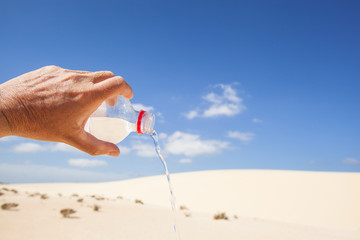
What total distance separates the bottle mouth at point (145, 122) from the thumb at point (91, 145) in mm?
425

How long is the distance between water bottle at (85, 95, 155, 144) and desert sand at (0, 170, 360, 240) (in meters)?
3.51

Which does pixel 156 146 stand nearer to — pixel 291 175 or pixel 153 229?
pixel 153 229

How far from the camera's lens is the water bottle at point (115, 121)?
10.1 feet

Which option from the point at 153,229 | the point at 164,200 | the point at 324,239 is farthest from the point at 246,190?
the point at 153,229

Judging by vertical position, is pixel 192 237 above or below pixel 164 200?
below

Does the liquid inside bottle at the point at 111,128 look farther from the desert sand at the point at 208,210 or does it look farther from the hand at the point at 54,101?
the desert sand at the point at 208,210

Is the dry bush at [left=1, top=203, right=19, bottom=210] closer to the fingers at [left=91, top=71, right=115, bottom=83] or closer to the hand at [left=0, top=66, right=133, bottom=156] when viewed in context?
the hand at [left=0, top=66, right=133, bottom=156]

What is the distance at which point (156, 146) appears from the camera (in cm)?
282

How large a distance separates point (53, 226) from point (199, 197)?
61.1 ft

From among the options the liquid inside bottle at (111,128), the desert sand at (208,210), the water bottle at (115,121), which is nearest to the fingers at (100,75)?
the water bottle at (115,121)

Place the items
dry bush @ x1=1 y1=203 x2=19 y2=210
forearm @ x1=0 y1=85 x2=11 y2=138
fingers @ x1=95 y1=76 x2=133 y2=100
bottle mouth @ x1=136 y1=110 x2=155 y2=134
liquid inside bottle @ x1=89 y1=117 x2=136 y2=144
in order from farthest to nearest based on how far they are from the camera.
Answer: dry bush @ x1=1 y1=203 x2=19 y2=210, liquid inside bottle @ x1=89 y1=117 x2=136 y2=144, bottle mouth @ x1=136 y1=110 x2=155 y2=134, fingers @ x1=95 y1=76 x2=133 y2=100, forearm @ x1=0 y1=85 x2=11 y2=138

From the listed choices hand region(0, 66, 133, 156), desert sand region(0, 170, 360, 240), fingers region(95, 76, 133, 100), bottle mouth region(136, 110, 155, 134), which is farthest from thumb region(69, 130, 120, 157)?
desert sand region(0, 170, 360, 240)

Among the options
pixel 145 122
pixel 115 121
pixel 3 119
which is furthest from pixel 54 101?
pixel 115 121

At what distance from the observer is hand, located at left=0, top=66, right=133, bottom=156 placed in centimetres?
163
